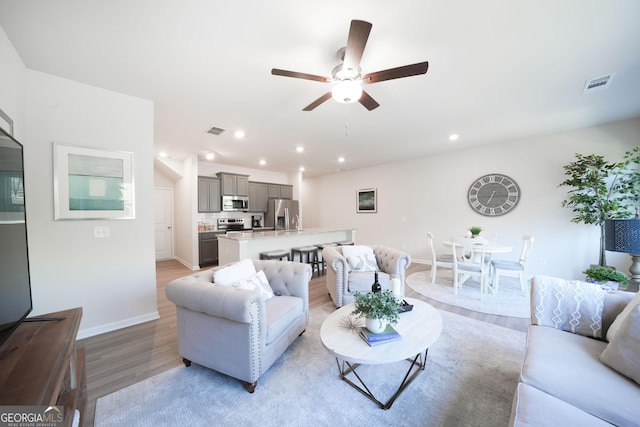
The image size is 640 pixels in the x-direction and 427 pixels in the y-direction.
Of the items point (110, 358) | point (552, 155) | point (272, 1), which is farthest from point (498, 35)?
point (110, 358)

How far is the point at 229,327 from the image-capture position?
67.1 inches

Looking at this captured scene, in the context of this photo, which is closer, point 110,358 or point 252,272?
point 110,358

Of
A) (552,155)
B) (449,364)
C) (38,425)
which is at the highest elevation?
(552,155)

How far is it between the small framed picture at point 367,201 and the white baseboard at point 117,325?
18.3 feet

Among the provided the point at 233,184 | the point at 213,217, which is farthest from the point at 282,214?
the point at 213,217

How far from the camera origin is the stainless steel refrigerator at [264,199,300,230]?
22.9 feet

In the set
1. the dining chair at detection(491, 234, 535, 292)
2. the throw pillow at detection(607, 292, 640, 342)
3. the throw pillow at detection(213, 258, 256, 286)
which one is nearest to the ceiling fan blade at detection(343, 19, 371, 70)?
the throw pillow at detection(213, 258, 256, 286)

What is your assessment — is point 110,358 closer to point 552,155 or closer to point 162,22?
point 162,22

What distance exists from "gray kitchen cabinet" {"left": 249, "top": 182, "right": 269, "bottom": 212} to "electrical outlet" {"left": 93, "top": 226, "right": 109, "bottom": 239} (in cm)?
428

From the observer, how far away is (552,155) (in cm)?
419

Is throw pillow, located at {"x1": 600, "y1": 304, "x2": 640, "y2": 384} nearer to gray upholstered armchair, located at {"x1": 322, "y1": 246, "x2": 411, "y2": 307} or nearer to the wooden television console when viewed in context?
gray upholstered armchair, located at {"x1": 322, "y1": 246, "x2": 411, "y2": 307}

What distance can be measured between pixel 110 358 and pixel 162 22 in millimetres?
2824

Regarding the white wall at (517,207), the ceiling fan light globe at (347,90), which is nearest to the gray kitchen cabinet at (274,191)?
the white wall at (517,207)

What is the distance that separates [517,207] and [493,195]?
0.46 m
